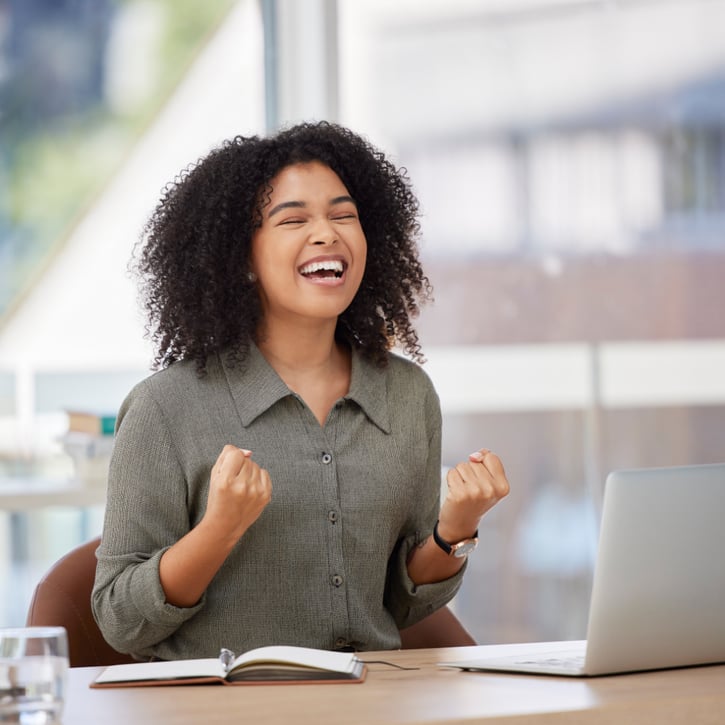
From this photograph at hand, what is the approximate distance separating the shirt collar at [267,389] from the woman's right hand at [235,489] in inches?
11.5

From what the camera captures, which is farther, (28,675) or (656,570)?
(656,570)

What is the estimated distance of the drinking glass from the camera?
1.06 m

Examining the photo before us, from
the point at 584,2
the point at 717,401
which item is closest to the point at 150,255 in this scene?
the point at 584,2

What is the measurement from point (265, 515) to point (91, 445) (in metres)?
1.39

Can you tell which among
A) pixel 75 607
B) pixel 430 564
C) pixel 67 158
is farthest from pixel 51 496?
pixel 430 564

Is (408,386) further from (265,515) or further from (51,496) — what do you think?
(51,496)

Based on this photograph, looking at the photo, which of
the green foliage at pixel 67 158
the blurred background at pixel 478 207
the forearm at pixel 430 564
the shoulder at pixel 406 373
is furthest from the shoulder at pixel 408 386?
the green foliage at pixel 67 158

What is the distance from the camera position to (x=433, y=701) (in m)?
1.21

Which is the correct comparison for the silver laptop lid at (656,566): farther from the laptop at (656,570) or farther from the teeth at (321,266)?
the teeth at (321,266)

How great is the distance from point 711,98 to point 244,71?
4.48ft

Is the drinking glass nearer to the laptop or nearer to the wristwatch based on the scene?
the laptop

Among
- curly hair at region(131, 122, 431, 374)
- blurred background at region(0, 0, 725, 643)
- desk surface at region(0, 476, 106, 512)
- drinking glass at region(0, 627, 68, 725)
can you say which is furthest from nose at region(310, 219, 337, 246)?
blurred background at region(0, 0, 725, 643)

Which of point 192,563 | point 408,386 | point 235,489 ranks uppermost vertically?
point 408,386

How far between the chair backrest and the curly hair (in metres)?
0.36
